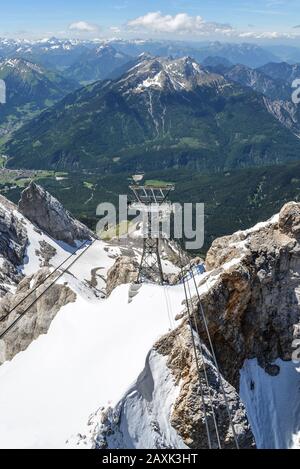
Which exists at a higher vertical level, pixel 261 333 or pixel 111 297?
pixel 111 297

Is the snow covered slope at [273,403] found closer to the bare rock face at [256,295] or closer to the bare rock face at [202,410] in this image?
the bare rock face at [256,295]

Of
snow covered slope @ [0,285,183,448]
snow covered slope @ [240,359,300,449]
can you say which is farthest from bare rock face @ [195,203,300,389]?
snow covered slope @ [0,285,183,448]

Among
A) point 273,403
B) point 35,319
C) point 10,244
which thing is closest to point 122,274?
point 35,319

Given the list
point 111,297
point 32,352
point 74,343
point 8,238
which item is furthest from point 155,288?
point 8,238

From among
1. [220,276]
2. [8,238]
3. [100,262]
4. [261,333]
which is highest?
[220,276]

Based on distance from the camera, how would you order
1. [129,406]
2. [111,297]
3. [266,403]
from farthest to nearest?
[111,297], [266,403], [129,406]

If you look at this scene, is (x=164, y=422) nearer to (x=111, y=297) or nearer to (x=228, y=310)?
(x=228, y=310)

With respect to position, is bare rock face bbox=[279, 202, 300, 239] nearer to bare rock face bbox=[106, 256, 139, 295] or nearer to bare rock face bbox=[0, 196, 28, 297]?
bare rock face bbox=[106, 256, 139, 295]
